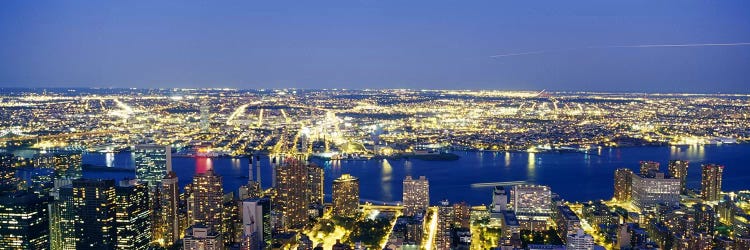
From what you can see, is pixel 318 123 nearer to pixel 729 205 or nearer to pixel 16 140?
pixel 16 140

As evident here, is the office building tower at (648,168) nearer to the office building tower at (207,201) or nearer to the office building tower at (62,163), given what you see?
the office building tower at (207,201)

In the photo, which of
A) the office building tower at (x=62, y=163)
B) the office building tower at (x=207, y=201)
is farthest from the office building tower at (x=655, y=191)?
the office building tower at (x=62, y=163)

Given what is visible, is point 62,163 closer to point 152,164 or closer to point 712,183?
point 152,164

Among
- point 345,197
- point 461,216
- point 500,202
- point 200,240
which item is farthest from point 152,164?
point 500,202

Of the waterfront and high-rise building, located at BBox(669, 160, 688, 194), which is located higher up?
high-rise building, located at BBox(669, 160, 688, 194)

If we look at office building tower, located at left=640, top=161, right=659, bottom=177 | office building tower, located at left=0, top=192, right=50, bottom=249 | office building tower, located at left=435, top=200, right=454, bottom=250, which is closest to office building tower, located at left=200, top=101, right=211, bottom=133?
office building tower, located at left=0, top=192, right=50, bottom=249

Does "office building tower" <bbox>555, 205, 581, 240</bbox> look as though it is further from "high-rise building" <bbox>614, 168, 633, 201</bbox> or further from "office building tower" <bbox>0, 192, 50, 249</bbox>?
"office building tower" <bbox>0, 192, 50, 249</bbox>
